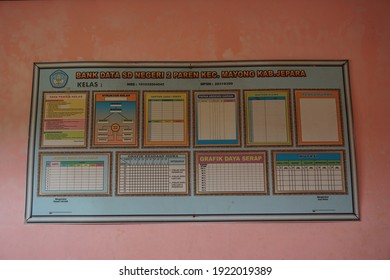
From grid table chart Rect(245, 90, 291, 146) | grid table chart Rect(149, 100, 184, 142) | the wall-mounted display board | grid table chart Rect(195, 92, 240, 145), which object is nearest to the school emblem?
the wall-mounted display board

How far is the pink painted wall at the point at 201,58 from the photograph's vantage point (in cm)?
190

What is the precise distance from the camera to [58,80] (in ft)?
6.66

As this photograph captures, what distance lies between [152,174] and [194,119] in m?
0.44

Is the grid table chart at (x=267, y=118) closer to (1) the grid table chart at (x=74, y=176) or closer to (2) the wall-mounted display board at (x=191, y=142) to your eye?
(2) the wall-mounted display board at (x=191, y=142)

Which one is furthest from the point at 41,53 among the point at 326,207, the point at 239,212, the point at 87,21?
the point at 326,207

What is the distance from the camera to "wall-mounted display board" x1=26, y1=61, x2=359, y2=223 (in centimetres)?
192

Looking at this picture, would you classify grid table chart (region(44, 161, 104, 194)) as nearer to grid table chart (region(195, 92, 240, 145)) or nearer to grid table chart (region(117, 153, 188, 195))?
grid table chart (region(117, 153, 188, 195))

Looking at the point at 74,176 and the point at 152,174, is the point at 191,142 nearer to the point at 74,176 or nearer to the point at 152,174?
Result: the point at 152,174

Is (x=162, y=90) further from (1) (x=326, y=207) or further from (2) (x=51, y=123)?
(1) (x=326, y=207)

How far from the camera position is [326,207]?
1911 millimetres

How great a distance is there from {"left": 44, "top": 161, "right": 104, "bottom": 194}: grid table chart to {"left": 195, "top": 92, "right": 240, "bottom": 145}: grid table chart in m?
0.67

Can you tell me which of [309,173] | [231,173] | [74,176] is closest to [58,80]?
[74,176]

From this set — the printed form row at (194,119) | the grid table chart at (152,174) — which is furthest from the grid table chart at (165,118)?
the grid table chart at (152,174)

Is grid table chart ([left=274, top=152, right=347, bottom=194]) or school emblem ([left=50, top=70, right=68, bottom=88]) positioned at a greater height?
school emblem ([left=50, top=70, right=68, bottom=88])
